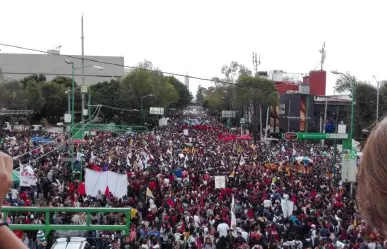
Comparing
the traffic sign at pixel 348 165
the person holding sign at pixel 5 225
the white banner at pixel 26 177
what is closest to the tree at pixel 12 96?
the white banner at pixel 26 177

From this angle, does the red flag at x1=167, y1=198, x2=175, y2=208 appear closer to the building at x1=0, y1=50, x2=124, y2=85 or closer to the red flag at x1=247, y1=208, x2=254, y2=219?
the red flag at x1=247, y1=208, x2=254, y2=219

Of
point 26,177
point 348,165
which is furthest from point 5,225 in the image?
point 348,165

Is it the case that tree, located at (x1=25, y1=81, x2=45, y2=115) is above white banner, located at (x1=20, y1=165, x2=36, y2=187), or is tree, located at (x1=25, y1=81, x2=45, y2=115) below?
above

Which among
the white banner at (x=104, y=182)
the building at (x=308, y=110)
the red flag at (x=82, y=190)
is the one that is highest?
the building at (x=308, y=110)

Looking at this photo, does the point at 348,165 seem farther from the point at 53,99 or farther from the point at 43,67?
the point at 43,67

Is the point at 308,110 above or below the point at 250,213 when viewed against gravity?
above

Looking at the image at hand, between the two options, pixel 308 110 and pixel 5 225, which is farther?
pixel 308 110

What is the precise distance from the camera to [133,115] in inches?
2527

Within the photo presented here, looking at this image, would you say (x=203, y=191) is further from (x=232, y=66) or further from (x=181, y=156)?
(x=232, y=66)

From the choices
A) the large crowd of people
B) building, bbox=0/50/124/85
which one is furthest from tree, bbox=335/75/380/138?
building, bbox=0/50/124/85

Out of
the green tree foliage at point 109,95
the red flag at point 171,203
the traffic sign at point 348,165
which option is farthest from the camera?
the green tree foliage at point 109,95

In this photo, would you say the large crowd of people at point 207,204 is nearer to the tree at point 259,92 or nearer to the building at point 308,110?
the building at point 308,110

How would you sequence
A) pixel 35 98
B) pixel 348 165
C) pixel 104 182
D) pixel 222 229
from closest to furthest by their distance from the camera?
1. pixel 222 229
2. pixel 104 182
3. pixel 348 165
4. pixel 35 98

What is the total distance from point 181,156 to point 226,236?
583 inches
